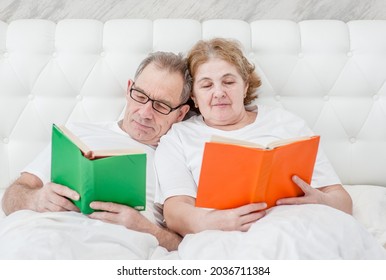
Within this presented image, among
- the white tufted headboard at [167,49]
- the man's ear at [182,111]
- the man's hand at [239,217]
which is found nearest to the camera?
the man's hand at [239,217]

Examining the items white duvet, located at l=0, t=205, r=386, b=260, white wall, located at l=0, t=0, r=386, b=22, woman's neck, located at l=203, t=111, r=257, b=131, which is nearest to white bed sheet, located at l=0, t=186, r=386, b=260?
white duvet, located at l=0, t=205, r=386, b=260

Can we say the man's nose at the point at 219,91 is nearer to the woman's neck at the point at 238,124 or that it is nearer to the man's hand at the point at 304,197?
the woman's neck at the point at 238,124

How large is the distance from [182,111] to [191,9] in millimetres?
577

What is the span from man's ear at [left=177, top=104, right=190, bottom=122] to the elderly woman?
0.10ft

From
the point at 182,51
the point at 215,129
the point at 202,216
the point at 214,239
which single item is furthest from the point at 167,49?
the point at 214,239

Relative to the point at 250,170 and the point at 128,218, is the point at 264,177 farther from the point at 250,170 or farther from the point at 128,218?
the point at 128,218

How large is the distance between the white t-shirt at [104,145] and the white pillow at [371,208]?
2.26 ft

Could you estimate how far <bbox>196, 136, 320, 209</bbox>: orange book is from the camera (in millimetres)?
1188

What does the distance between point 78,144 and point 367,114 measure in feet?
3.83

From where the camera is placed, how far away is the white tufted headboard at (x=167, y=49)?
5.96 feet

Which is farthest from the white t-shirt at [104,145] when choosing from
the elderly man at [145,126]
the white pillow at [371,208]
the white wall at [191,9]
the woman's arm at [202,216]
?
the white pillow at [371,208]

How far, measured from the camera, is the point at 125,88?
5.98 ft
